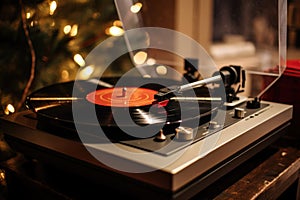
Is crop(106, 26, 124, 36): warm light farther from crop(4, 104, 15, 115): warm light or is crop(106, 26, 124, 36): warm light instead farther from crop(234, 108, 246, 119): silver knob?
crop(234, 108, 246, 119): silver knob

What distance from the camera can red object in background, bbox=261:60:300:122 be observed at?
37.1 inches

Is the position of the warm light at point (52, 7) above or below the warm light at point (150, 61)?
above

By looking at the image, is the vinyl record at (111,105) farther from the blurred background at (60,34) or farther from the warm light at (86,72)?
the warm light at (86,72)

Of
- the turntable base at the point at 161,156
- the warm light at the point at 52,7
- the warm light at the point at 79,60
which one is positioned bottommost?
the turntable base at the point at 161,156

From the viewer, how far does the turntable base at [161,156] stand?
533mm

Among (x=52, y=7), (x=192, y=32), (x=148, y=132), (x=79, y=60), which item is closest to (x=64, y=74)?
(x=79, y=60)

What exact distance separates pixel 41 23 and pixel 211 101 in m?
0.54

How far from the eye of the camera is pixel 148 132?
624mm

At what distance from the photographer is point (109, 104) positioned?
0.75m

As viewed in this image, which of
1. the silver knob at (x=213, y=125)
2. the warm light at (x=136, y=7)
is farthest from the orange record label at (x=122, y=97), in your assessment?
the warm light at (x=136, y=7)

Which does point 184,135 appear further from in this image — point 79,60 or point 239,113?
point 79,60

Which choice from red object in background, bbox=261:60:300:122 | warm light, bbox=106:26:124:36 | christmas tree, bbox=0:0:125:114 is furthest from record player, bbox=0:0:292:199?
warm light, bbox=106:26:124:36

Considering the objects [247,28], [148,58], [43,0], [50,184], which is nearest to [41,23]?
[43,0]

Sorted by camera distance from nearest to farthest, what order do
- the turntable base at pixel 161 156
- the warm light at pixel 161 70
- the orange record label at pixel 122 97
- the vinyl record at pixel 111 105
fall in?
the turntable base at pixel 161 156
the vinyl record at pixel 111 105
the orange record label at pixel 122 97
the warm light at pixel 161 70
